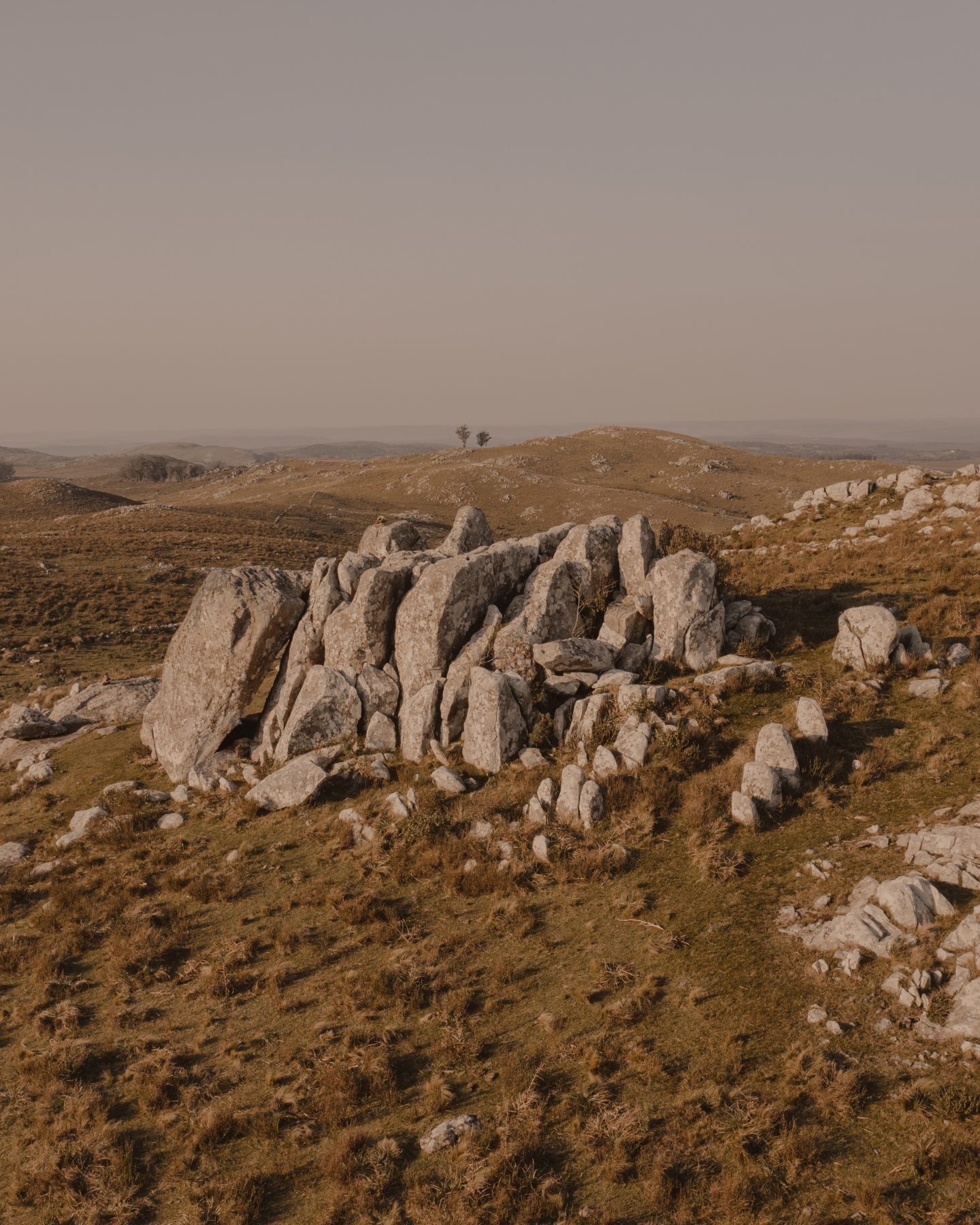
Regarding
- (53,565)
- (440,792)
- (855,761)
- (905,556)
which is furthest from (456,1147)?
(53,565)

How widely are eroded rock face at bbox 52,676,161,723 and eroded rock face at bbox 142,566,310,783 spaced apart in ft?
19.6

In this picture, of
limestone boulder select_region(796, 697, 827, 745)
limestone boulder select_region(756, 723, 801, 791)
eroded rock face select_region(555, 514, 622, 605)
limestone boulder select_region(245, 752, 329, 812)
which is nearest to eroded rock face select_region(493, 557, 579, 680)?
eroded rock face select_region(555, 514, 622, 605)

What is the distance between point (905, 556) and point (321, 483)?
164 metres

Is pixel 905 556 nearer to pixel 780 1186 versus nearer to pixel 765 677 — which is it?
pixel 765 677

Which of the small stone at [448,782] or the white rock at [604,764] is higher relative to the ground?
the white rock at [604,764]

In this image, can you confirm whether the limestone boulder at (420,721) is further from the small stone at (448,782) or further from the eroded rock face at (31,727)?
the eroded rock face at (31,727)

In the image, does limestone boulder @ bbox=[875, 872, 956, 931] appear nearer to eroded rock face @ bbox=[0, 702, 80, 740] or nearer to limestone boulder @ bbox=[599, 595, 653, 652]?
limestone boulder @ bbox=[599, 595, 653, 652]

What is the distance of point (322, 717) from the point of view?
2223 centimetres

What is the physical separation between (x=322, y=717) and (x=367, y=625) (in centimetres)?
357

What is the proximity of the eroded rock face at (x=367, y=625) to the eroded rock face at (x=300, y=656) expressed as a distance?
760mm

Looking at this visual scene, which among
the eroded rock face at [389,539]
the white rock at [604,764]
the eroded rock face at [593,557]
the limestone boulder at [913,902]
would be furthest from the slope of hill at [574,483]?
the limestone boulder at [913,902]

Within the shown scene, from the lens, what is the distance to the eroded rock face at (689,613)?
2208 cm

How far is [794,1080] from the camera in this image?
10.6 m

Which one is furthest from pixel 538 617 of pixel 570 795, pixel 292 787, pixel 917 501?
pixel 917 501
